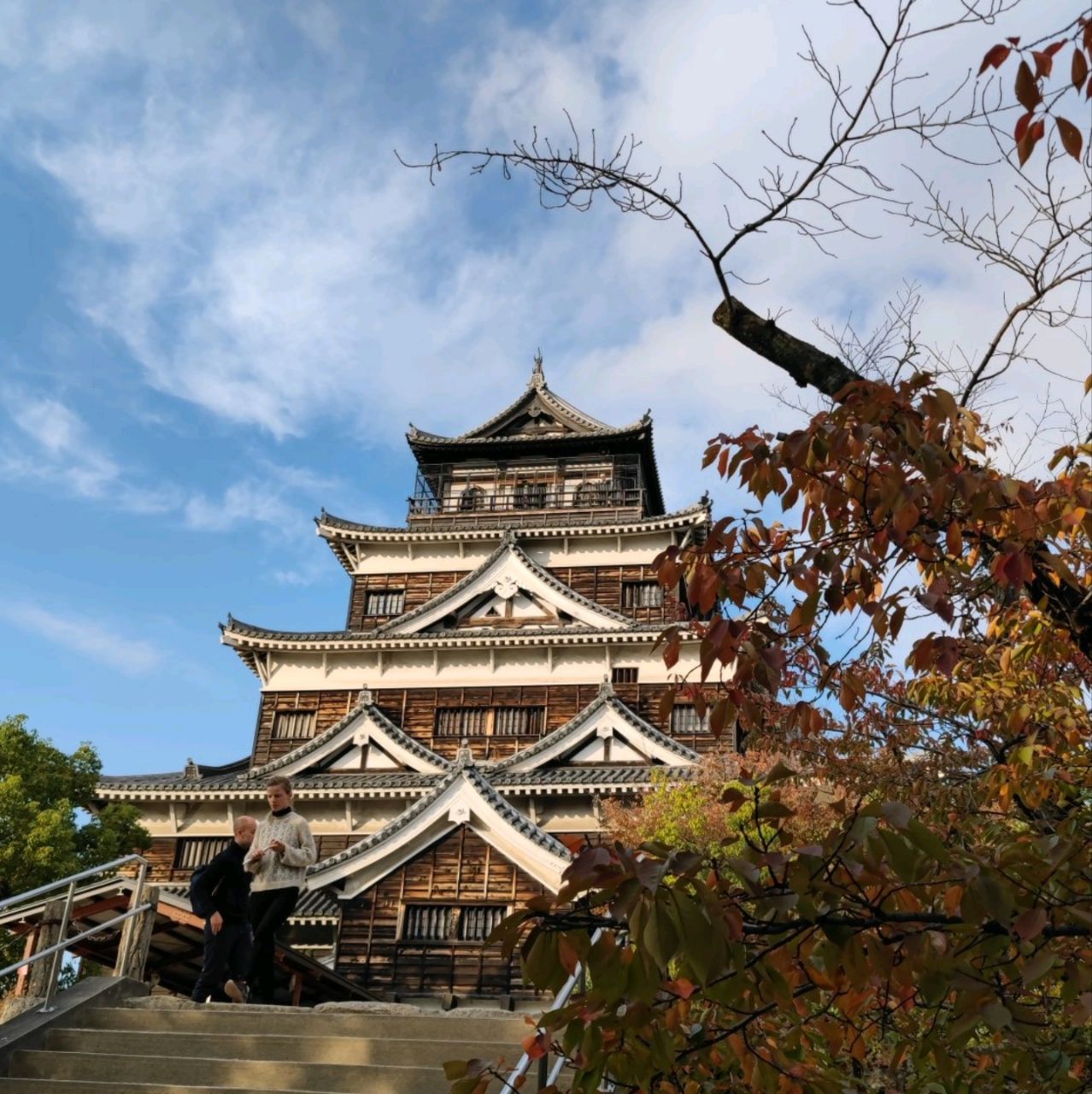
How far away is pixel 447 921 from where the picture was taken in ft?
55.3

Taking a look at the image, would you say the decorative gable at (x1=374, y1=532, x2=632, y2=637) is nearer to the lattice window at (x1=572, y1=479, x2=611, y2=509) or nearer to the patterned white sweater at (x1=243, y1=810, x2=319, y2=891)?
the lattice window at (x1=572, y1=479, x2=611, y2=509)

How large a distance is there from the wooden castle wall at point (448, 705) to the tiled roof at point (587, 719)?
4.25 feet

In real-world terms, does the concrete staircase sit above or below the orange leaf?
below

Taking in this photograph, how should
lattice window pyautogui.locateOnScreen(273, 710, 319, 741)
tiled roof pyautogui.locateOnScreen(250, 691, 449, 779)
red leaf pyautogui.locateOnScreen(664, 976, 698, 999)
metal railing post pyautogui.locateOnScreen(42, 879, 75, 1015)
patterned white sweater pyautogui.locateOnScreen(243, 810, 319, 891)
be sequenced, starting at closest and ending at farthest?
red leaf pyautogui.locateOnScreen(664, 976, 698, 999) < metal railing post pyautogui.locateOnScreen(42, 879, 75, 1015) < patterned white sweater pyautogui.locateOnScreen(243, 810, 319, 891) < tiled roof pyautogui.locateOnScreen(250, 691, 449, 779) < lattice window pyautogui.locateOnScreen(273, 710, 319, 741)

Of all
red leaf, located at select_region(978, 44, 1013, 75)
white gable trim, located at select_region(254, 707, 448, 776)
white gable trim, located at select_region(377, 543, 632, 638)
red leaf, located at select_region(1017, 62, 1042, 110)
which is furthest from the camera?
white gable trim, located at select_region(377, 543, 632, 638)

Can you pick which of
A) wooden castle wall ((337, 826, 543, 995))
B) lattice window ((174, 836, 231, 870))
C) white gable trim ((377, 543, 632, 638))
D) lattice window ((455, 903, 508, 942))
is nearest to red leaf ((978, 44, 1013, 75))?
wooden castle wall ((337, 826, 543, 995))

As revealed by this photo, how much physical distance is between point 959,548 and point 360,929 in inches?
637

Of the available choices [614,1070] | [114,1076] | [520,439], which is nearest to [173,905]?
[114,1076]

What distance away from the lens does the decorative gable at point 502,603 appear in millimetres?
26219

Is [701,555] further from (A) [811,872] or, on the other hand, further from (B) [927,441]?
(A) [811,872]

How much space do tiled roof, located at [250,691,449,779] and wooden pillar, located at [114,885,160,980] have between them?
15.1 meters

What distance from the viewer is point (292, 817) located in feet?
25.3

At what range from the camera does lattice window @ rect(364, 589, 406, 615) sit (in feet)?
93.3

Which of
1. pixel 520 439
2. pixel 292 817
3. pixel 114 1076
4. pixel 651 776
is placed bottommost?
pixel 114 1076
